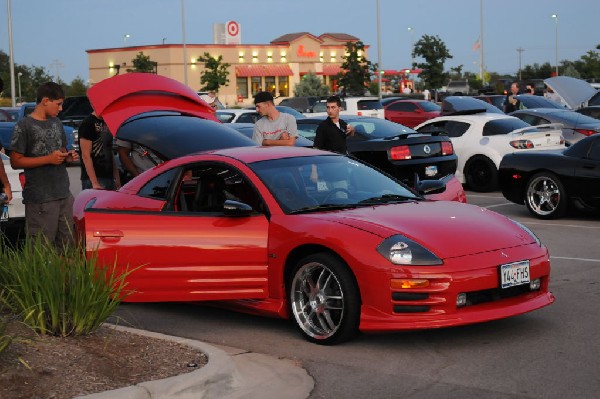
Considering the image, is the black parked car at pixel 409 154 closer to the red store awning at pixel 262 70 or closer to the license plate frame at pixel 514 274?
the license plate frame at pixel 514 274

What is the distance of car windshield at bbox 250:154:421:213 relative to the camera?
796 centimetres

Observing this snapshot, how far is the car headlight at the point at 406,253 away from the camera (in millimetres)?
7016

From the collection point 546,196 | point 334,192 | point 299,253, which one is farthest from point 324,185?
point 546,196

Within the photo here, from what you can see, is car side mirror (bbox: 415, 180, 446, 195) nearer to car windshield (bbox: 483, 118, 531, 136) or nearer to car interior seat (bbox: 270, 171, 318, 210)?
car interior seat (bbox: 270, 171, 318, 210)

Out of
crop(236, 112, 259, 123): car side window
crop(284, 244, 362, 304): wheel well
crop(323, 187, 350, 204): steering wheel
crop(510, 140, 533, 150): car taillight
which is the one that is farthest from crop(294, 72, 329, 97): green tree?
crop(284, 244, 362, 304): wheel well

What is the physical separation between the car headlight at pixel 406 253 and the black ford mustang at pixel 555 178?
7766 millimetres

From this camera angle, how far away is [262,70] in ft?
330

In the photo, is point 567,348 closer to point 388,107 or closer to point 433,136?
point 433,136

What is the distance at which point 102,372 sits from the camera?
6145 mm

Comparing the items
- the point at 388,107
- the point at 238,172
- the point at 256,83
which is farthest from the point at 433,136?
the point at 256,83

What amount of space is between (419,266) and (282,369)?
3.87 ft

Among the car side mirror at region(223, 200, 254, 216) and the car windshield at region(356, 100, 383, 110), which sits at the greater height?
the car windshield at region(356, 100, 383, 110)

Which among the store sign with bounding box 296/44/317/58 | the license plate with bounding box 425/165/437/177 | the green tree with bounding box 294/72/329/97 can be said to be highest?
the store sign with bounding box 296/44/317/58

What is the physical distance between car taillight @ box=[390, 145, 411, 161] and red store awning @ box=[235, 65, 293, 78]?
275 feet
